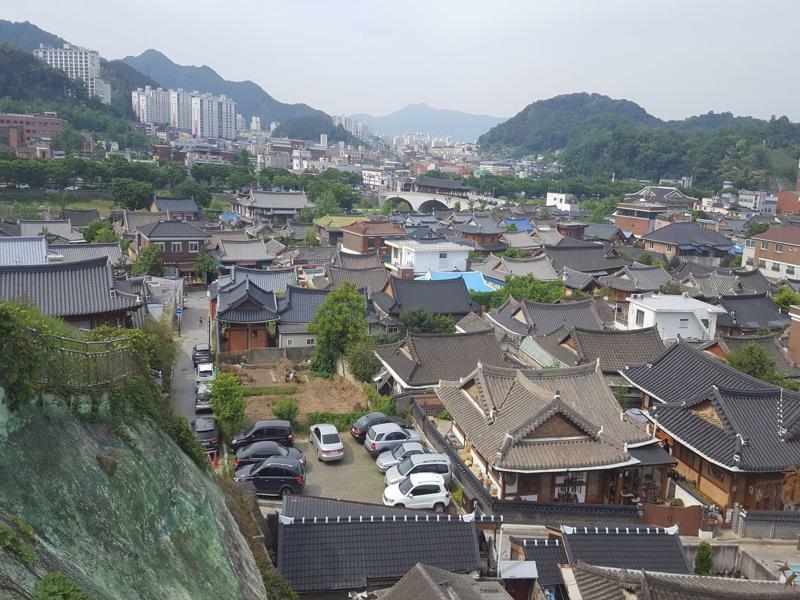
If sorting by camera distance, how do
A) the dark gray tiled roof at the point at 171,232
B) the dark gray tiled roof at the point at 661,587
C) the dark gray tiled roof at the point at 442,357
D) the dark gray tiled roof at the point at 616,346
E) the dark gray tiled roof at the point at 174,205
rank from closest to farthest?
the dark gray tiled roof at the point at 661,587 → the dark gray tiled roof at the point at 442,357 → the dark gray tiled roof at the point at 616,346 → the dark gray tiled roof at the point at 171,232 → the dark gray tiled roof at the point at 174,205

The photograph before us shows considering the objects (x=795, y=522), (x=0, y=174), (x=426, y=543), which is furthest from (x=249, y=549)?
(x=0, y=174)

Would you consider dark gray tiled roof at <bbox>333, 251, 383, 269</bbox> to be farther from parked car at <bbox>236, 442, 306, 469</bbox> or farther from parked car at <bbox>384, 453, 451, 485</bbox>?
parked car at <bbox>384, 453, 451, 485</bbox>

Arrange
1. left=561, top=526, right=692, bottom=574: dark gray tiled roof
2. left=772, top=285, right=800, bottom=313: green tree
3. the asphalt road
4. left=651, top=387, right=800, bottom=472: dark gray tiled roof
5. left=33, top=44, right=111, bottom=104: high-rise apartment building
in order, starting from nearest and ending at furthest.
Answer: left=561, top=526, right=692, bottom=574: dark gray tiled roof → left=651, top=387, right=800, bottom=472: dark gray tiled roof → the asphalt road → left=772, top=285, right=800, bottom=313: green tree → left=33, top=44, right=111, bottom=104: high-rise apartment building

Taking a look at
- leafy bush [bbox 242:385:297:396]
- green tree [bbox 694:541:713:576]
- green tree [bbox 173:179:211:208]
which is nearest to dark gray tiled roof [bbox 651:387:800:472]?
green tree [bbox 694:541:713:576]

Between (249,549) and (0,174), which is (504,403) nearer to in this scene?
(249,549)

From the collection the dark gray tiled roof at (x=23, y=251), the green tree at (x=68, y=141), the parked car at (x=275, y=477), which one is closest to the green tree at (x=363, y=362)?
the parked car at (x=275, y=477)

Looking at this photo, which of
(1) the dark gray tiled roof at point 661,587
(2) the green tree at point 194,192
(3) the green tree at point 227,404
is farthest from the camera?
(2) the green tree at point 194,192

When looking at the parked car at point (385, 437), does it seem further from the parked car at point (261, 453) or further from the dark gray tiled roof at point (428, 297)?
the dark gray tiled roof at point (428, 297)
